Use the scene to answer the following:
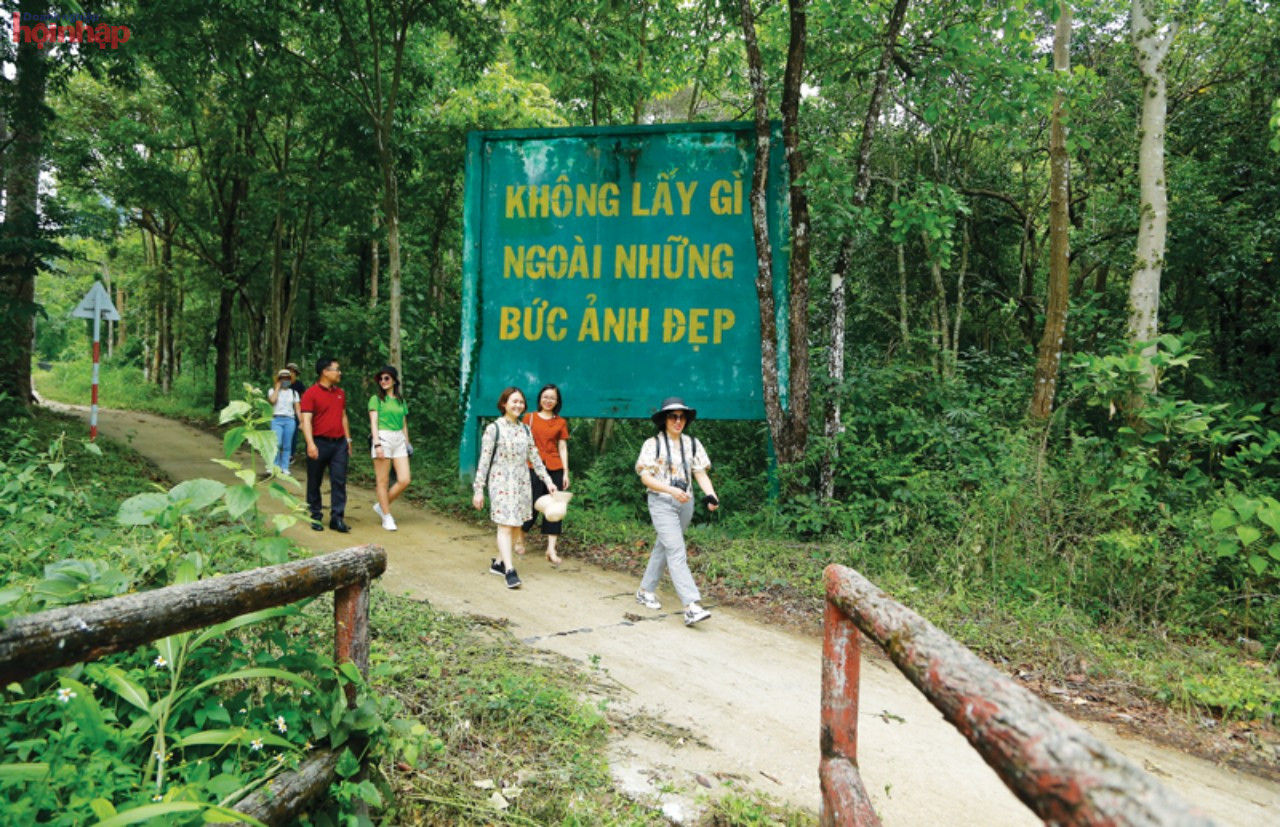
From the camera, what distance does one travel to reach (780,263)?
9.54 meters

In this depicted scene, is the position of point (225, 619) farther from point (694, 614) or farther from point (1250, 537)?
point (1250, 537)

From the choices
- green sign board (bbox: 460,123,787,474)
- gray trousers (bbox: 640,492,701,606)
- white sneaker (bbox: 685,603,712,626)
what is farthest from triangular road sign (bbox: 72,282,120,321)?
white sneaker (bbox: 685,603,712,626)

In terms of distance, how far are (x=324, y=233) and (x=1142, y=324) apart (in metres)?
19.1

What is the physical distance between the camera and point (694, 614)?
604 centimetres

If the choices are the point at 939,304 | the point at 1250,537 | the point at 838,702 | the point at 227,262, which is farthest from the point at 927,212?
the point at 227,262

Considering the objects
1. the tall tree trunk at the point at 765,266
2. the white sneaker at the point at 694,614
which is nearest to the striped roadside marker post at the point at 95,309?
the tall tree trunk at the point at 765,266

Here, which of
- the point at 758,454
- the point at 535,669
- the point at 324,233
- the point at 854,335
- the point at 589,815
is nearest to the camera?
the point at 589,815

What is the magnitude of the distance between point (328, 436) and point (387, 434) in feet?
2.16

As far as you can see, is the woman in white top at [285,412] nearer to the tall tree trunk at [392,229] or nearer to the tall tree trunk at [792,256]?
the tall tree trunk at [392,229]

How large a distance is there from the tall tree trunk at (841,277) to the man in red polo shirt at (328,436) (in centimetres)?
570

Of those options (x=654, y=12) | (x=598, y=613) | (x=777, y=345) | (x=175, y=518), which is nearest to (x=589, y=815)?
(x=175, y=518)

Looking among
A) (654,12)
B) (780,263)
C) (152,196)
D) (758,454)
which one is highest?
(654,12)

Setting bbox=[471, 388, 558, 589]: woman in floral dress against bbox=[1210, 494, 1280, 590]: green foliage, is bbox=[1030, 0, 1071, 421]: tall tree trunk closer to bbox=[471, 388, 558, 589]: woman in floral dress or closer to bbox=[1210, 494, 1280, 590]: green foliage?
bbox=[1210, 494, 1280, 590]: green foliage

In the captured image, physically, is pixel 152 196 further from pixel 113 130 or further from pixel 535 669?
pixel 535 669
